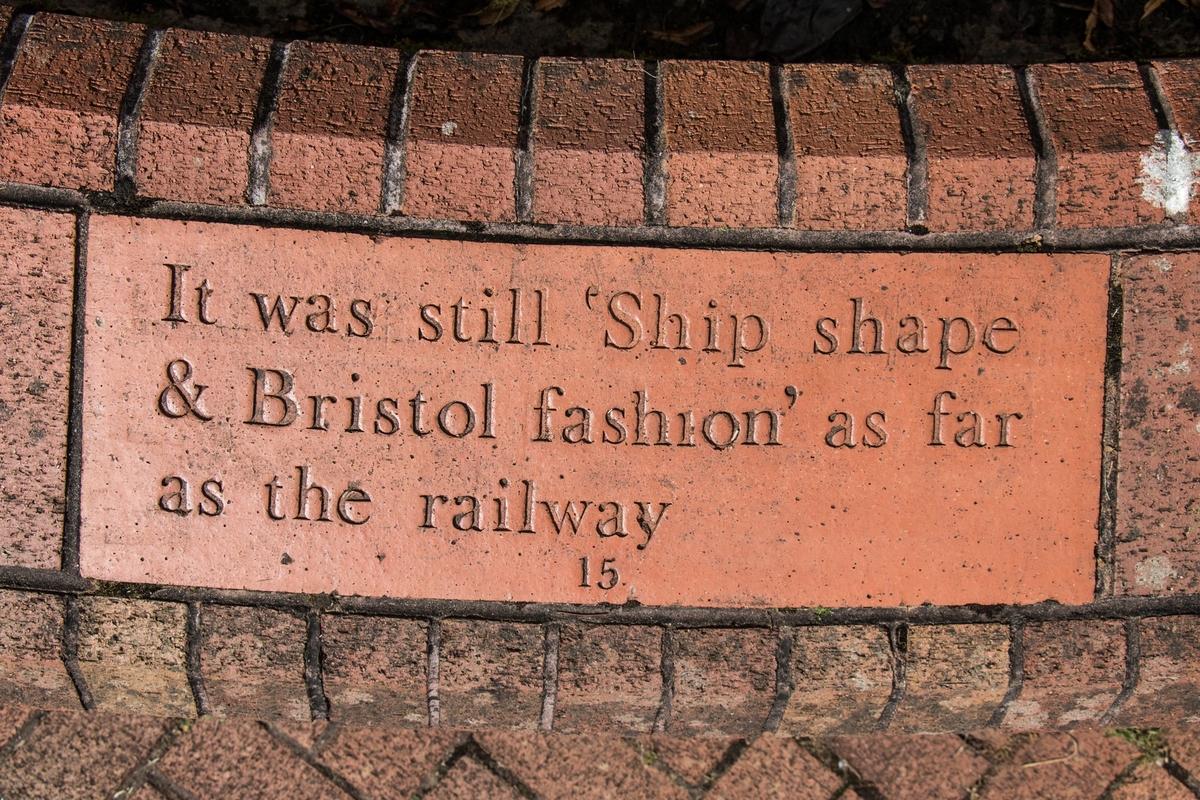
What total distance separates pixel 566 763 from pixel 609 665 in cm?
63

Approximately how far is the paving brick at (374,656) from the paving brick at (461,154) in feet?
2.92

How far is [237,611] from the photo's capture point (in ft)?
5.89

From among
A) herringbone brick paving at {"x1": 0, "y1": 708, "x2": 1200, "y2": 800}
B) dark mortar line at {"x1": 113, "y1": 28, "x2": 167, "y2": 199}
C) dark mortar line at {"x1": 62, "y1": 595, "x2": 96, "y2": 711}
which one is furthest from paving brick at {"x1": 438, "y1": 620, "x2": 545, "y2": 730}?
dark mortar line at {"x1": 113, "y1": 28, "x2": 167, "y2": 199}

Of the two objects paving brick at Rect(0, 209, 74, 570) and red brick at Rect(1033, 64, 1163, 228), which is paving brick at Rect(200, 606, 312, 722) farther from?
red brick at Rect(1033, 64, 1163, 228)

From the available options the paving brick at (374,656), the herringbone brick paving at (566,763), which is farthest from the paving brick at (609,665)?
the herringbone brick paving at (566,763)

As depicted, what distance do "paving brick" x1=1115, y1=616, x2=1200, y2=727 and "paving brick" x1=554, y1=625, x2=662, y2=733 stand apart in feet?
3.59

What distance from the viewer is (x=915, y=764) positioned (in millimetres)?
2293

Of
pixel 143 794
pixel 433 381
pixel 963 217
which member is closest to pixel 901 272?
pixel 963 217

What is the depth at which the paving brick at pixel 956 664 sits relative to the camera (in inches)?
71.7

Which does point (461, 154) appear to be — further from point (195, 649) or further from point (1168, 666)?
point (1168, 666)

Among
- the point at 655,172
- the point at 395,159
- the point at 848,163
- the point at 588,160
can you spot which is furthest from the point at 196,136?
the point at 848,163

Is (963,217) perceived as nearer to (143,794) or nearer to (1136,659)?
(1136,659)

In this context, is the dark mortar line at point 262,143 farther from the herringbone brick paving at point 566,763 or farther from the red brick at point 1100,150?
the red brick at point 1100,150

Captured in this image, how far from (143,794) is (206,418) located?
1.25 metres
